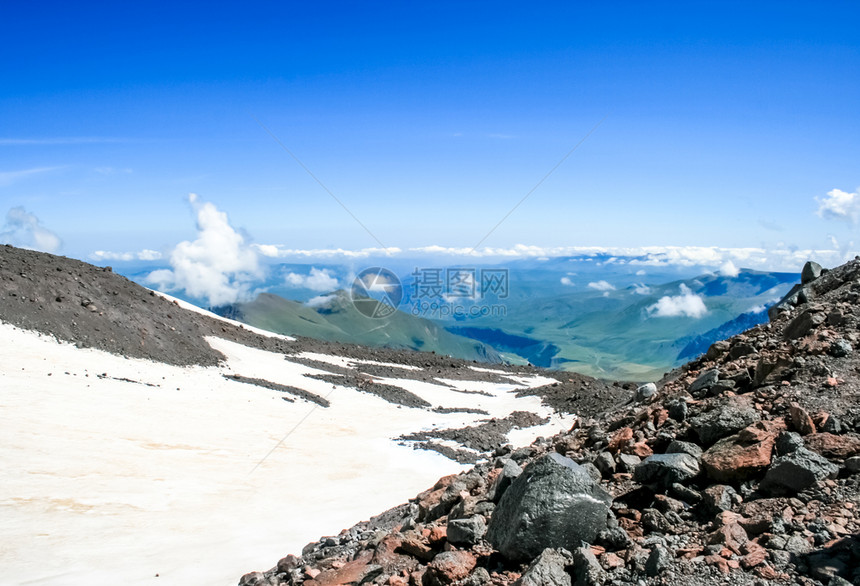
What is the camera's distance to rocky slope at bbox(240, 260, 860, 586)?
14.7ft

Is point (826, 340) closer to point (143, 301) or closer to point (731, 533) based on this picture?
point (731, 533)

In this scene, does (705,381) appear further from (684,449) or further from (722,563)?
(722,563)

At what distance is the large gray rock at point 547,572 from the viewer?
4.68m

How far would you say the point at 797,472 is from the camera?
5.08 meters

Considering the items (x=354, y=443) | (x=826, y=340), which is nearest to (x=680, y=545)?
(x=826, y=340)

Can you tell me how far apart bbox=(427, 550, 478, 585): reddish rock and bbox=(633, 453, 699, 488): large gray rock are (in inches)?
89.7

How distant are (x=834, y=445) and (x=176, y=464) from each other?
50.7ft

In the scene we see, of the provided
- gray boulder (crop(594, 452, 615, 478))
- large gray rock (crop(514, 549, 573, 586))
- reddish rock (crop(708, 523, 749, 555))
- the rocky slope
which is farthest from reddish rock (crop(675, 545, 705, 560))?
gray boulder (crop(594, 452, 615, 478))

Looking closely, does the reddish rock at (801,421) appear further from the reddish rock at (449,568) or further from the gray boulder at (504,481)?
the reddish rock at (449,568)

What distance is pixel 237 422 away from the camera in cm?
2031

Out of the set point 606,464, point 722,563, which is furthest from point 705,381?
point 722,563

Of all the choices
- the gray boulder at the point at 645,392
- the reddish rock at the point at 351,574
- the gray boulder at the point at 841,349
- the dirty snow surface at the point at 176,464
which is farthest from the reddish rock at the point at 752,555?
the dirty snow surface at the point at 176,464

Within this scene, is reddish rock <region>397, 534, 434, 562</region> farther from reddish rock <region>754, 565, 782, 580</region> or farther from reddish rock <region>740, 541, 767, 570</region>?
reddish rock <region>754, 565, 782, 580</region>

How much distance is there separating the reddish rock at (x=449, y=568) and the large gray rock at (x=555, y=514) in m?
0.41
